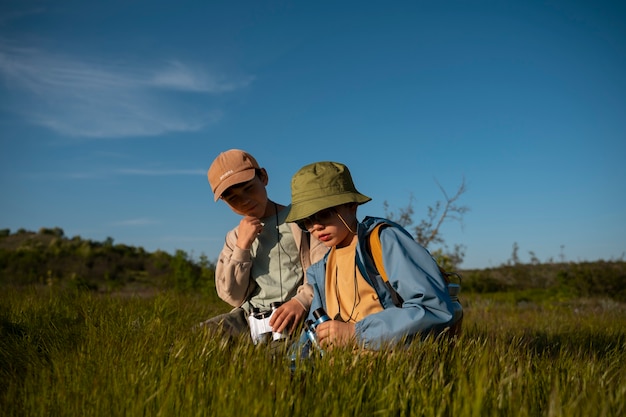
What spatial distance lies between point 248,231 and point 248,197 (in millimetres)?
258

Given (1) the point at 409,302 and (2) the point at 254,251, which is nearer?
(1) the point at 409,302

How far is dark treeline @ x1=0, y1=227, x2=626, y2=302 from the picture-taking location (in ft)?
40.5

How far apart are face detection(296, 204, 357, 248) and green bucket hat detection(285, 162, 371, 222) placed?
11cm

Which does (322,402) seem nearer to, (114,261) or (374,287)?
(374,287)

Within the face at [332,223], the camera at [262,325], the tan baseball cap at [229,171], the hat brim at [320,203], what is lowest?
the camera at [262,325]

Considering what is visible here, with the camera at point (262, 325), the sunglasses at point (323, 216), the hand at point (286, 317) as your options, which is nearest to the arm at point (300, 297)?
the hand at point (286, 317)

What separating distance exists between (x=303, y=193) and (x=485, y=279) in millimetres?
13564

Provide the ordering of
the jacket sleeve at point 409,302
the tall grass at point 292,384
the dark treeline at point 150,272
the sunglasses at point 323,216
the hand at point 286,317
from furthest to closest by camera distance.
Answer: the dark treeline at point 150,272 < the hand at point 286,317 < the sunglasses at point 323,216 < the jacket sleeve at point 409,302 < the tall grass at point 292,384

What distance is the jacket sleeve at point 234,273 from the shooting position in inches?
144

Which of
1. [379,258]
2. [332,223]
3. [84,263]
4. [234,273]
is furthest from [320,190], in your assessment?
[84,263]

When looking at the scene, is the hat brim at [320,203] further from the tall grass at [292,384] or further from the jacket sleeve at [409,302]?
the tall grass at [292,384]

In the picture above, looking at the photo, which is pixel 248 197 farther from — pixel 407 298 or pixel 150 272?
pixel 150 272

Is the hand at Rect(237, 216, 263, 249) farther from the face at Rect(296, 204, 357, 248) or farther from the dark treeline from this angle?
the dark treeline

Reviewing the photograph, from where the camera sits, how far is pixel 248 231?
3.62 metres
